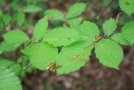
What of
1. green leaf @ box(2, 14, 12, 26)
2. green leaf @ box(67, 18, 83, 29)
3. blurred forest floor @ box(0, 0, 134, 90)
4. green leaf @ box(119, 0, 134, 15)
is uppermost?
green leaf @ box(119, 0, 134, 15)

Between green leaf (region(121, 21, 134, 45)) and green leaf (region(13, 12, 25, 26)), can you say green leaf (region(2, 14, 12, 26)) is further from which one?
green leaf (region(121, 21, 134, 45))

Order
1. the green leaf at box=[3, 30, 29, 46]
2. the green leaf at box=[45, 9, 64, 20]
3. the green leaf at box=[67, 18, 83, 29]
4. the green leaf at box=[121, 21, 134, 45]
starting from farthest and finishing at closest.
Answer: the green leaf at box=[45, 9, 64, 20] < the green leaf at box=[67, 18, 83, 29] < the green leaf at box=[3, 30, 29, 46] < the green leaf at box=[121, 21, 134, 45]

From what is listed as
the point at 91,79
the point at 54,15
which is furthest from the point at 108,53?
the point at 91,79

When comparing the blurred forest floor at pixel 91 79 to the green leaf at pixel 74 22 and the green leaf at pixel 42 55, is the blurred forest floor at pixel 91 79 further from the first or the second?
the green leaf at pixel 42 55

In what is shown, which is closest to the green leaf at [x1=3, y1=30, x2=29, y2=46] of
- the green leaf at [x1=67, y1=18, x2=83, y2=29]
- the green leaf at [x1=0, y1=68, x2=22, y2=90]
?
the green leaf at [x1=0, y1=68, x2=22, y2=90]

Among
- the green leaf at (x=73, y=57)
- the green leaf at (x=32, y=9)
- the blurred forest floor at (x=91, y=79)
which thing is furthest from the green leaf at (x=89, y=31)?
the blurred forest floor at (x=91, y=79)

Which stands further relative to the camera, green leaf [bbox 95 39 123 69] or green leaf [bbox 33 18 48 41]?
green leaf [bbox 33 18 48 41]

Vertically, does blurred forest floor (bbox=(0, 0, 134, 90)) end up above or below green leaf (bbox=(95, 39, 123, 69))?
below

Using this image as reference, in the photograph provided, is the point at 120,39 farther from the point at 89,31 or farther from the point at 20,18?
the point at 20,18
